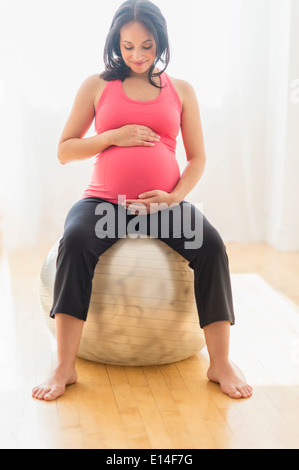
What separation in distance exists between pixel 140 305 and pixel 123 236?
220 millimetres

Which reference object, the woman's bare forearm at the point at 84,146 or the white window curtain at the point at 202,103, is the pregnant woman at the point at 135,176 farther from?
the white window curtain at the point at 202,103

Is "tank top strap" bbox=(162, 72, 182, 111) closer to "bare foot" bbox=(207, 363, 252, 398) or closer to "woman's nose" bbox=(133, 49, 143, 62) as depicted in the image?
"woman's nose" bbox=(133, 49, 143, 62)

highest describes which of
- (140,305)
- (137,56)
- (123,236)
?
(137,56)

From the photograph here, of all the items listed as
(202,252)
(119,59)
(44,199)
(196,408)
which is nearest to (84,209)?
(202,252)

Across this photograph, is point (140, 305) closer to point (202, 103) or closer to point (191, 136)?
point (191, 136)

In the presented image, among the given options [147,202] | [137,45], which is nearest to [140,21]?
[137,45]

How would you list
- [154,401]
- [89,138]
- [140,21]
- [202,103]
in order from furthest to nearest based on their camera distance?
1. [202,103]
2. [89,138]
3. [140,21]
4. [154,401]

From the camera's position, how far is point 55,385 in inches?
64.7

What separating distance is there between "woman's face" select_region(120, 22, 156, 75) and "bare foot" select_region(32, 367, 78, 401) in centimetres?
92

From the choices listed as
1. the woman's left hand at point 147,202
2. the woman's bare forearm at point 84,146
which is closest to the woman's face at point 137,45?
the woman's bare forearm at point 84,146

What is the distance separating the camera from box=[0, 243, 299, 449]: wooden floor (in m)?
1.44

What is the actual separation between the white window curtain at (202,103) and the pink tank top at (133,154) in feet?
4.18

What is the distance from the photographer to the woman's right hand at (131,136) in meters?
1.85

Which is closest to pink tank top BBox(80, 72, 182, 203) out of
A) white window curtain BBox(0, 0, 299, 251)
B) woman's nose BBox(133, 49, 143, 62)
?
woman's nose BBox(133, 49, 143, 62)
